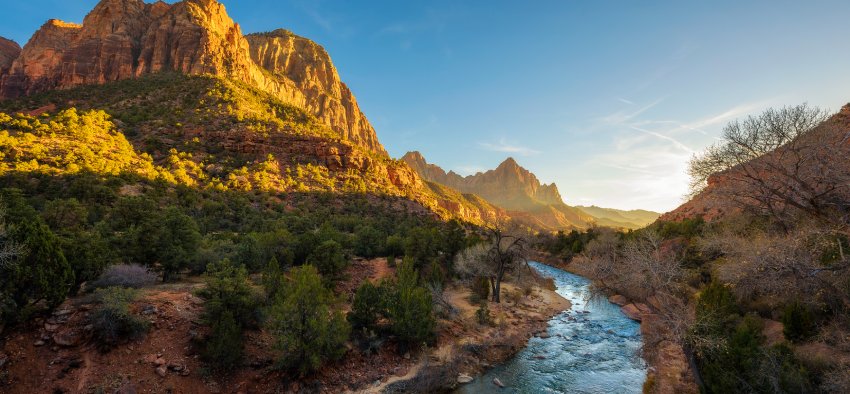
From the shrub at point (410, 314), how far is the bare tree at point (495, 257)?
9.25 metres

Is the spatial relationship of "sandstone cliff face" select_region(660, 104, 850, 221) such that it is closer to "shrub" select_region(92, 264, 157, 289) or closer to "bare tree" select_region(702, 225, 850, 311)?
"bare tree" select_region(702, 225, 850, 311)

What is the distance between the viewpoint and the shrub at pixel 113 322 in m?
10.6

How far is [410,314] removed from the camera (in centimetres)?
1494

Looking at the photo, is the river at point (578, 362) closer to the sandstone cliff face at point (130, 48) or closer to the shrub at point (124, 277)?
the shrub at point (124, 277)

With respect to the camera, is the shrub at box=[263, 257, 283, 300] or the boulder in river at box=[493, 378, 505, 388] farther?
the shrub at box=[263, 257, 283, 300]

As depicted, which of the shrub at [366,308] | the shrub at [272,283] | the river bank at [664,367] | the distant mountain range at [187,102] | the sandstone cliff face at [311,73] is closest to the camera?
the river bank at [664,367]

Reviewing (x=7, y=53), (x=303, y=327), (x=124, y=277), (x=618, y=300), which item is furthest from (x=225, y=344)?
(x=7, y=53)

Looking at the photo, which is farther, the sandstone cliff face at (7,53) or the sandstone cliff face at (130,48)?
the sandstone cliff face at (7,53)

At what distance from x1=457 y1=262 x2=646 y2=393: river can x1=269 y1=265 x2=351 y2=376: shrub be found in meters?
5.42

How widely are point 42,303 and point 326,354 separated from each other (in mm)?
9380

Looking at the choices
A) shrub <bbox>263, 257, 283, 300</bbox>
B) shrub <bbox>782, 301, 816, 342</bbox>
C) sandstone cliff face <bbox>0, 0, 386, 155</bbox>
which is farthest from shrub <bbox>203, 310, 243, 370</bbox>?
sandstone cliff face <bbox>0, 0, 386, 155</bbox>

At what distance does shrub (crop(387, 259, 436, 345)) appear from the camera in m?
14.9

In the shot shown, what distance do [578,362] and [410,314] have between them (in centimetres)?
808

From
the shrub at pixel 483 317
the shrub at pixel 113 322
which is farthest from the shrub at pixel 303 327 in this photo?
the shrub at pixel 483 317
